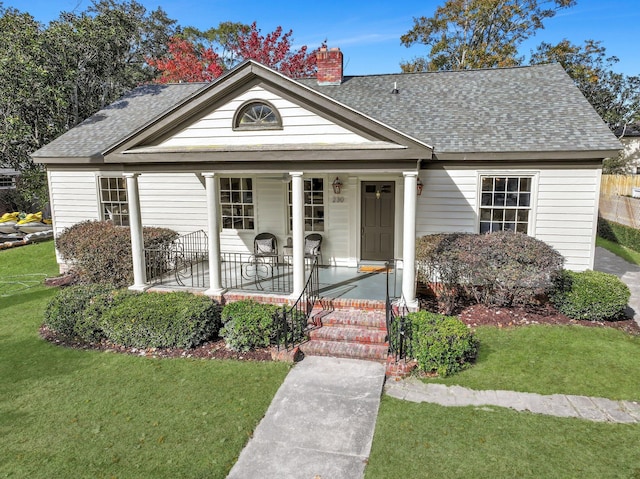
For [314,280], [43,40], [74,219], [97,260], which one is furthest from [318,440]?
[43,40]

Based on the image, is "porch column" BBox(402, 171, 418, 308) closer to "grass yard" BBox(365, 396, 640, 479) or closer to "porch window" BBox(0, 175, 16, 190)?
"grass yard" BBox(365, 396, 640, 479)

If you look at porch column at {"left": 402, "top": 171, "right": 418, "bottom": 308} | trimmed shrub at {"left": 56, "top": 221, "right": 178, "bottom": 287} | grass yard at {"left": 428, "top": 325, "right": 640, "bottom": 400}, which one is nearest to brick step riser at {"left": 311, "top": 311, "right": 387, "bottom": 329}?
porch column at {"left": 402, "top": 171, "right": 418, "bottom": 308}

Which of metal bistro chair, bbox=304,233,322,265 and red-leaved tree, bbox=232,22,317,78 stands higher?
red-leaved tree, bbox=232,22,317,78

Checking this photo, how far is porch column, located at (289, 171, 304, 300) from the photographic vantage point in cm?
879

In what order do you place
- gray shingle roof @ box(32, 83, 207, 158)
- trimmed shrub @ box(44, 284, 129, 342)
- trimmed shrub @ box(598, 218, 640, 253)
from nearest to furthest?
1. trimmed shrub @ box(44, 284, 129, 342)
2. gray shingle roof @ box(32, 83, 207, 158)
3. trimmed shrub @ box(598, 218, 640, 253)

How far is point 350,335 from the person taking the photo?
8.01m

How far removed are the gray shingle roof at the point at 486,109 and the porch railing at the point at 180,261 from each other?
5.70 m

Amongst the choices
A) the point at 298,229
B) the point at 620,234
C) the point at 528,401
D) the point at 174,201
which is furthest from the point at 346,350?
the point at 620,234

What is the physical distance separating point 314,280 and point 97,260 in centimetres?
570

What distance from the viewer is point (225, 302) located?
946cm

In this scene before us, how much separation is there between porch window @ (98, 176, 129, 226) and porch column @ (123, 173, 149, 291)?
382 cm

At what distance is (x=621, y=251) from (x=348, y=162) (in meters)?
13.9

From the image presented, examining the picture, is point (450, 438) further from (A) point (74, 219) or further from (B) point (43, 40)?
(B) point (43, 40)

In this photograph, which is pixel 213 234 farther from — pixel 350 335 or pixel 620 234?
pixel 620 234
